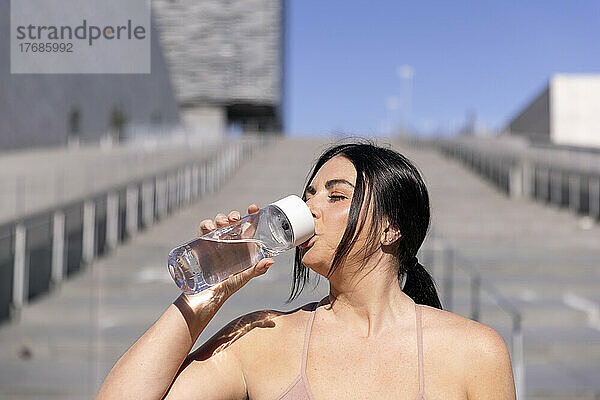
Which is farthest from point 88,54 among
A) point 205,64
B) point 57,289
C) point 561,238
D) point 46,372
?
point 205,64

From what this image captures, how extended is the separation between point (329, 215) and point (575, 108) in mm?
27963

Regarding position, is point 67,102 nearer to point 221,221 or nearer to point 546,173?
point 546,173

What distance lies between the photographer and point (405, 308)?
1.54 meters

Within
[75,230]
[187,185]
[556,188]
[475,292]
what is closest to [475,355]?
[475,292]

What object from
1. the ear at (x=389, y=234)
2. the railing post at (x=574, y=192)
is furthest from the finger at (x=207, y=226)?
the railing post at (x=574, y=192)

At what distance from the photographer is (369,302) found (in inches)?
60.0

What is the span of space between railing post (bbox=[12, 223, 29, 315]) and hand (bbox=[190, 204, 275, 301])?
6.07 meters

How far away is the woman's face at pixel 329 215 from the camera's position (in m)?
1.47

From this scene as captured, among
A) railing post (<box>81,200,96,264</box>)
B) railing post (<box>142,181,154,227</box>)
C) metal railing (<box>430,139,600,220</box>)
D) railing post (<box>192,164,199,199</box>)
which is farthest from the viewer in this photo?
railing post (<box>192,164,199,199</box>)

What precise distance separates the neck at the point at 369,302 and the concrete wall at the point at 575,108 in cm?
2730

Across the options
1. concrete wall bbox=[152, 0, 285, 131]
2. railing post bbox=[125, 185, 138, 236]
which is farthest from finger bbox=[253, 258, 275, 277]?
concrete wall bbox=[152, 0, 285, 131]

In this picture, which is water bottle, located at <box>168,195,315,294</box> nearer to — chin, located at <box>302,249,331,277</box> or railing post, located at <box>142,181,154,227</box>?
chin, located at <box>302,249,331,277</box>
